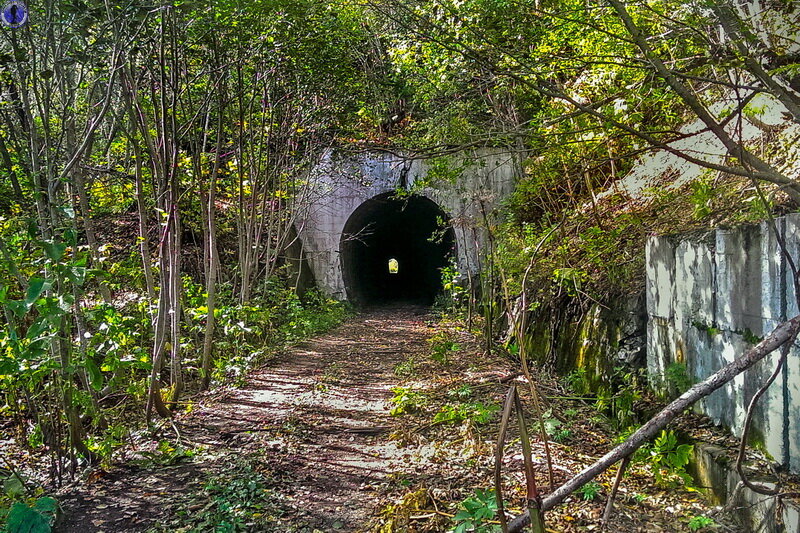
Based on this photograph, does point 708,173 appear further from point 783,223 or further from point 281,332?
point 281,332

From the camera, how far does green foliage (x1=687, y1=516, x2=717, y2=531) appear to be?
2.58m

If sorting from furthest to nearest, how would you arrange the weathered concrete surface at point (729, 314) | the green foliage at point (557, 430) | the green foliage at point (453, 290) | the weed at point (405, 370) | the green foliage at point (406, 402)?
the green foliage at point (453, 290) < the weed at point (405, 370) < the green foliage at point (406, 402) < the green foliage at point (557, 430) < the weathered concrete surface at point (729, 314)

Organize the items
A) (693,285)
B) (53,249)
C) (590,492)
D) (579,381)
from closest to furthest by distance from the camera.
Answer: (53,249)
(590,492)
(693,285)
(579,381)

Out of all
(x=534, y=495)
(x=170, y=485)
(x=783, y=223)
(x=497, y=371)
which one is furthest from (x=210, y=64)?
(x=534, y=495)

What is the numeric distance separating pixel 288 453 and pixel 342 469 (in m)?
0.48

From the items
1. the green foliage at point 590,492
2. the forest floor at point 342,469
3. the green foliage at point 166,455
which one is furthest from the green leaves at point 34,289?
the green foliage at point 590,492

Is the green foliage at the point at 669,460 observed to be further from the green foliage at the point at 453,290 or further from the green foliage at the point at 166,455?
the green foliage at the point at 453,290

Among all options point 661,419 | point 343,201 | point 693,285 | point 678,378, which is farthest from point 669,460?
point 343,201

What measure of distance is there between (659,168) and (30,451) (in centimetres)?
615

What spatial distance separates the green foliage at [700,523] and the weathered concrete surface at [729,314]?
43 cm

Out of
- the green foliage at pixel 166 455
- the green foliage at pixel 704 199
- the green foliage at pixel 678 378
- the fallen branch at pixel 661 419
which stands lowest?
the green foliage at pixel 166 455

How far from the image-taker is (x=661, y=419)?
1653 mm

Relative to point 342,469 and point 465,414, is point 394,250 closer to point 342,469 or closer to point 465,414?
point 465,414

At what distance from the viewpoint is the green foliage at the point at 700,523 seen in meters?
2.58
